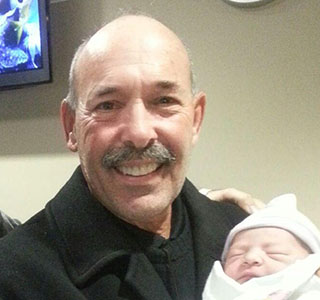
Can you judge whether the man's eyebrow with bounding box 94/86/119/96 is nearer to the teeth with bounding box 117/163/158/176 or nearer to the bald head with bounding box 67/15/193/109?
the bald head with bounding box 67/15/193/109

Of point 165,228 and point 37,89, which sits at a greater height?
point 37,89

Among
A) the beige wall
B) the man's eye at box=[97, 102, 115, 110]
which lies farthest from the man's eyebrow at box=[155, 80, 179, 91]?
the beige wall

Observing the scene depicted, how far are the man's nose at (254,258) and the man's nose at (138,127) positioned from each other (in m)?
0.32

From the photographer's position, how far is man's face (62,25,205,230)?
121 centimetres

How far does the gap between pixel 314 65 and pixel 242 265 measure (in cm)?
106

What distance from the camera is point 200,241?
136 cm

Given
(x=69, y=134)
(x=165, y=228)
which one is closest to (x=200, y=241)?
(x=165, y=228)

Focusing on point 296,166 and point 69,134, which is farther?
point 296,166

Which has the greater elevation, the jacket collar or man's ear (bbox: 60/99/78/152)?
man's ear (bbox: 60/99/78/152)

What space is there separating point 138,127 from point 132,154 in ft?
0.21

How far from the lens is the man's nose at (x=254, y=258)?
1.20m

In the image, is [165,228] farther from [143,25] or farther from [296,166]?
[296,166]

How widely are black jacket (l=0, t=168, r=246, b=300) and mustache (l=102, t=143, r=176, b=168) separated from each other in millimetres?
114

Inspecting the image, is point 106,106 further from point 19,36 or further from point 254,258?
point 19,36
